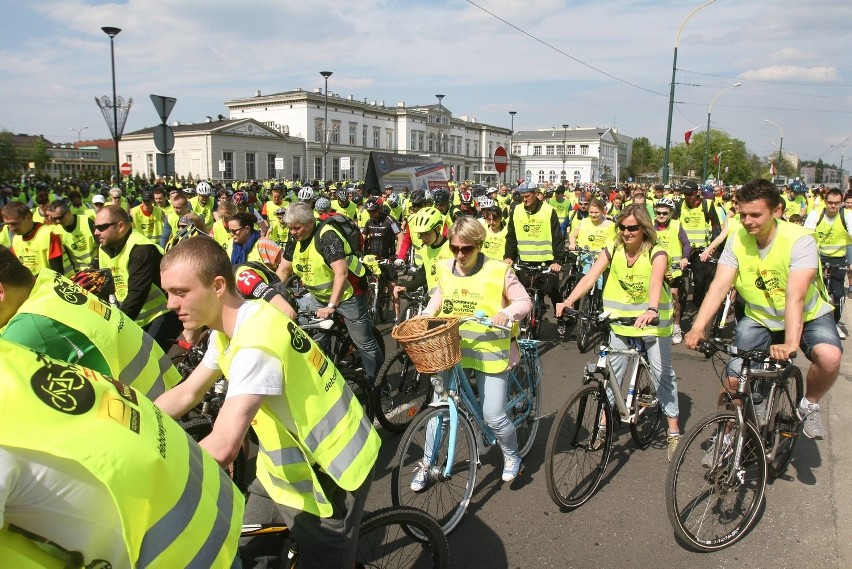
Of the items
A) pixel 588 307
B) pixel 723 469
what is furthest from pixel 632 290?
pixel 588 307

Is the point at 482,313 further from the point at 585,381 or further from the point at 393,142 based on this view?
the point at 393,142

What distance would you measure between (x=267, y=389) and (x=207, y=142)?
240 ft

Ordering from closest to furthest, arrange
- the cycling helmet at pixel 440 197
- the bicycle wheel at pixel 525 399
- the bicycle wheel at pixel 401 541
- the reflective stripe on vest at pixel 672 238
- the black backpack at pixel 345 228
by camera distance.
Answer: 1. the bicycle wheel at pixel 401 541
2. the bicycle wheel at pixel 525 399
3. the black backpack at pixel 345 228
4. the reflective stripe on vest at pixel 672 238
5. the cycling helmet at pixel 440 197

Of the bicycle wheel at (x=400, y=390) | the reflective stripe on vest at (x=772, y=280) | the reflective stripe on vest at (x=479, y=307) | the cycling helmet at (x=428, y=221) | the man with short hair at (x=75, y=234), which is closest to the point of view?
the reflective stripe on vest at (x=479, y=307)

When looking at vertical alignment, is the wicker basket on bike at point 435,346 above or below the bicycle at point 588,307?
above

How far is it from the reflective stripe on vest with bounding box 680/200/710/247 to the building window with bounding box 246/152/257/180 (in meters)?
69.6

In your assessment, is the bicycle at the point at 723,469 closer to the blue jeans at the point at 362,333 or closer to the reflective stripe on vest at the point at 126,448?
the reflective stripe on vest at the point at 126,448

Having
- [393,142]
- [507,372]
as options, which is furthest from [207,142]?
[507,372]

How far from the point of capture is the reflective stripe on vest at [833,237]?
362 inches

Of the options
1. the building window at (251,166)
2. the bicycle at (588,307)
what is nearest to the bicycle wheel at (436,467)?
the bicycle at (588,307)

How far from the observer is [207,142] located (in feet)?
226

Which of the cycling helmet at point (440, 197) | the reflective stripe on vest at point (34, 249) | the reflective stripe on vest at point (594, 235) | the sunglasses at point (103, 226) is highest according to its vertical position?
the cycling helmet at point (440, 197)

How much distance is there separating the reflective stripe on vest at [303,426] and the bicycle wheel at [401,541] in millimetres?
371

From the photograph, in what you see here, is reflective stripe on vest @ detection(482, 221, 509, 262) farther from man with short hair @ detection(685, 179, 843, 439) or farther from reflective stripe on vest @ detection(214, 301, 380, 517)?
reflective stripe on vest @ detection(214, 301, 380, 517)
